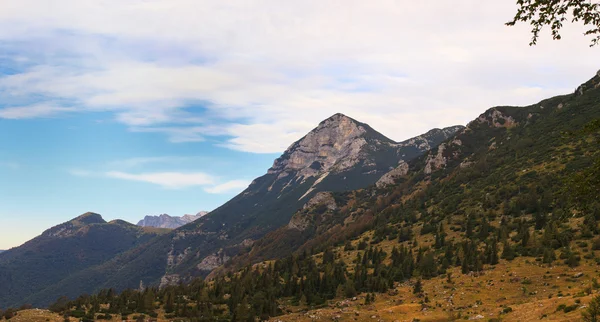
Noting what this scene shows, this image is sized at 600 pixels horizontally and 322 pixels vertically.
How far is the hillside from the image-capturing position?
4316 cm

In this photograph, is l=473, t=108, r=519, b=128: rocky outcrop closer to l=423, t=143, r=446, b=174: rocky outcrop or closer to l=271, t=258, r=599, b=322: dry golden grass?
l=423, t=143, r=446, b=174: rocky outcrop

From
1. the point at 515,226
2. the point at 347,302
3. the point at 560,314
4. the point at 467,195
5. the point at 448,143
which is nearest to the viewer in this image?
the point at 560,314

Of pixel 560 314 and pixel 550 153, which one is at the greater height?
pixel 550 153

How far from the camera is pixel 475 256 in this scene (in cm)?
6450

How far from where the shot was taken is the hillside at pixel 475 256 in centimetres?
4316

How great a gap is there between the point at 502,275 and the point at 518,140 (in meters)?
94.7

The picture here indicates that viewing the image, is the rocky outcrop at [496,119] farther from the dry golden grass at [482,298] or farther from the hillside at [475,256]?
the dry golden grass at [482,298]

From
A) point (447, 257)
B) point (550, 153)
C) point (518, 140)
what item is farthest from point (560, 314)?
point (518, 140)

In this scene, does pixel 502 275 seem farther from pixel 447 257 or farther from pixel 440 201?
pixel 440 201

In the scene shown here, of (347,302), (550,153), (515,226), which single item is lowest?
(347,302)

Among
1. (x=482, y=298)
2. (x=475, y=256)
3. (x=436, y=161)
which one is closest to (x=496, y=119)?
(x=436, y=161)

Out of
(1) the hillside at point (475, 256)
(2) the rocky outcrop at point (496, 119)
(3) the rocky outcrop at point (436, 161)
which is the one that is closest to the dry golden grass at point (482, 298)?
(1) the hillside at point (475, 256)

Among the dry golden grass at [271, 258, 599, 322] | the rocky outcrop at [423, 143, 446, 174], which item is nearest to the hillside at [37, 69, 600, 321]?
the dry golden grass at [271, 258, 599, 322]

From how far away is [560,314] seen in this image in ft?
98.9
